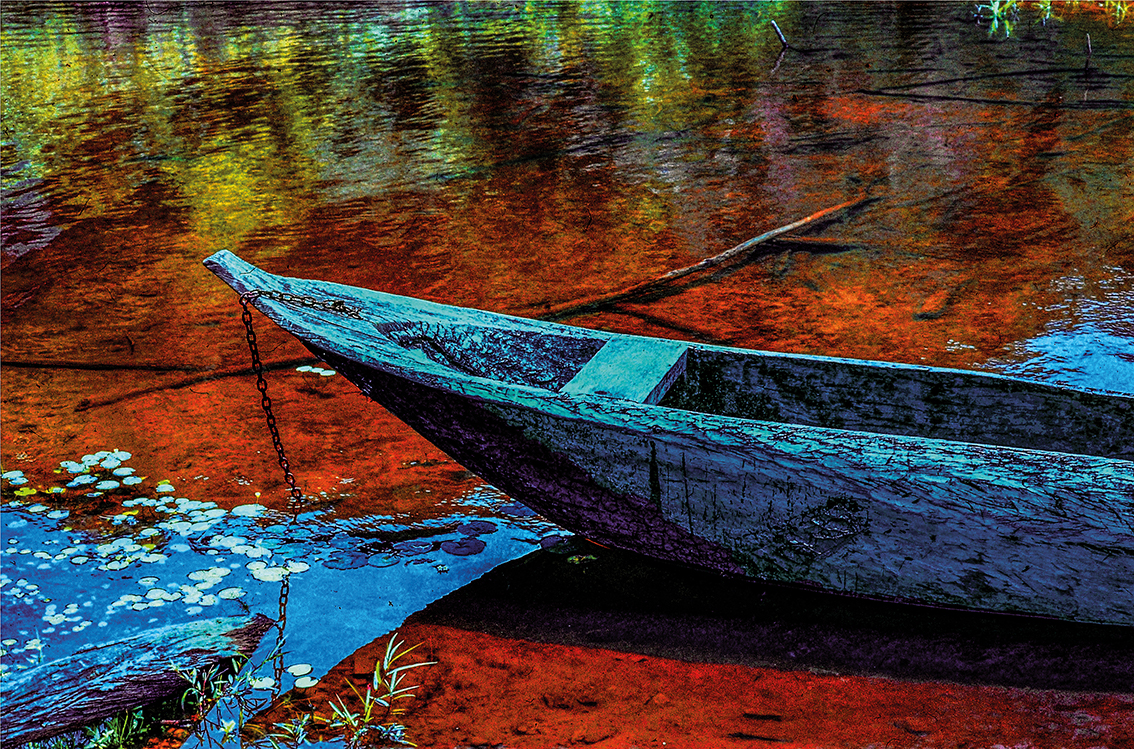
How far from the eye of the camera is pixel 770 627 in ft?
10.5

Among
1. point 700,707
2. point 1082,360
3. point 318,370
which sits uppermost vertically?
point 318,370

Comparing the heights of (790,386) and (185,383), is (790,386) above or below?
above

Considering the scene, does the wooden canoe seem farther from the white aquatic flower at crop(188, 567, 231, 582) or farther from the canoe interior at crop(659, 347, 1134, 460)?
the white aquatic flower at crop(188, 567, 231, 582)

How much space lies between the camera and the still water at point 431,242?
3.69 meters

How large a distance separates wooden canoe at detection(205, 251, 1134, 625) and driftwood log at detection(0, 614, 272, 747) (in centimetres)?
90

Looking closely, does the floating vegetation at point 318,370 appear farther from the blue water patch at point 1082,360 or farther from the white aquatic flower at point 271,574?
the blue water patch at point 1082,360

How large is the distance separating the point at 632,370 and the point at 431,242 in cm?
362

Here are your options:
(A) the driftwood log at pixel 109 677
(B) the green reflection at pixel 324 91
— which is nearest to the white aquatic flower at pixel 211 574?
(A) the driftwood log at pixel 109 677

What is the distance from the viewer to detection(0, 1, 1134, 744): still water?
12.1 feet

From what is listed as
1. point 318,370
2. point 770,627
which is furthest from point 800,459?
point 318,370

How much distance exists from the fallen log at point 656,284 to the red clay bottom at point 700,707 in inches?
107

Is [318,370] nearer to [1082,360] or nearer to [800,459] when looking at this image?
[800,459]

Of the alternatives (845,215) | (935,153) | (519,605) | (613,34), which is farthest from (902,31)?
(519,605)

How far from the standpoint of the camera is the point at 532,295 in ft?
19.1
